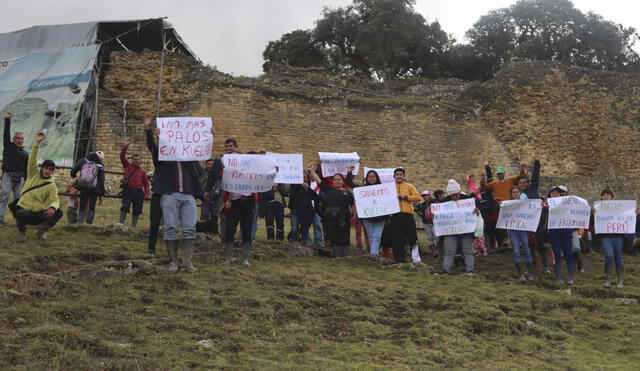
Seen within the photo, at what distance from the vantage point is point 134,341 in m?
5.97

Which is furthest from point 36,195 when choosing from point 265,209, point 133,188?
point 265,209

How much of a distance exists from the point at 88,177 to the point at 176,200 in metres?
3.26

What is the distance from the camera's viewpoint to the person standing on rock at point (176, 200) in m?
8.40

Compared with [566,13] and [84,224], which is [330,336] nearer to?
[84,224]

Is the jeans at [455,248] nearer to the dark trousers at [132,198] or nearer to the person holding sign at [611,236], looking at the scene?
the person holding sign at [611,236]

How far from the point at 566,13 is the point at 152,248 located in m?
37.5

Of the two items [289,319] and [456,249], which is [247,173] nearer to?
[289,319]

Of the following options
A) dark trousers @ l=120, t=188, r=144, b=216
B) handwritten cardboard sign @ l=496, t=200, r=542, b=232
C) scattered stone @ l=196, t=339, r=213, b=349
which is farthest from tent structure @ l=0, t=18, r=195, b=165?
scattered stone @ l=196, t=339, r=213, b=349

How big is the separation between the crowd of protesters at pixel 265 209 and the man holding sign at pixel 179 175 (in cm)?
Answer: 1

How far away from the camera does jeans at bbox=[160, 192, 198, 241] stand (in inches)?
332

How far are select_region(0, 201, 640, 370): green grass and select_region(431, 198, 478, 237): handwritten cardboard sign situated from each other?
1092mm

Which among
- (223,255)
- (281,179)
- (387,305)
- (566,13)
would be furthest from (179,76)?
(566,13)

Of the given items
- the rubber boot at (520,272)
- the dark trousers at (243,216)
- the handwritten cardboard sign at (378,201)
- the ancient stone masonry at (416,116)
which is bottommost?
the rubber boot at (520,272)

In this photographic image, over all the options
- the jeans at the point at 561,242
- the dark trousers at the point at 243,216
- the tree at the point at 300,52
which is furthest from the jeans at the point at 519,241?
the tree at the point at 300,52
